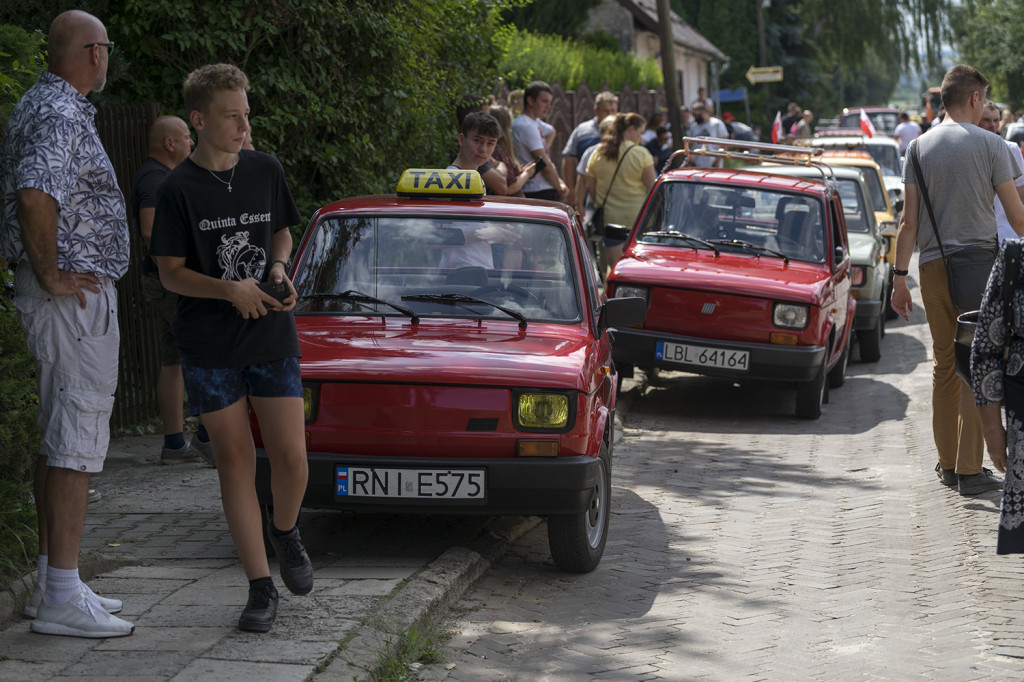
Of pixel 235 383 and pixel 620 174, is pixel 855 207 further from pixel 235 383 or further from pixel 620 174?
pixel 235 383

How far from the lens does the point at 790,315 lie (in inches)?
399

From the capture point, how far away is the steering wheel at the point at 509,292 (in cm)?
659

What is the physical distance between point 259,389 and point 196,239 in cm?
58

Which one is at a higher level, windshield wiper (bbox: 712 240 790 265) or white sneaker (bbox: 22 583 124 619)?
windshield wiper (bbox: 712 240 790 265)

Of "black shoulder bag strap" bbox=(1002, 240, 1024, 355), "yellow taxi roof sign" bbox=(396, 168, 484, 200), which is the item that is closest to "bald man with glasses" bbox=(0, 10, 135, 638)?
"yellow taxi roof sign" bbox=(396, 168, 484, 200)

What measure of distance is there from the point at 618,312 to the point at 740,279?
3.96 meters

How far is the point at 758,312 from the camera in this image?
399 inches

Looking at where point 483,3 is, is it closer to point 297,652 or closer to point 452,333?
point 452,333

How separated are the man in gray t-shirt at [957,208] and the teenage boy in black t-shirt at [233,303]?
12.9 feet

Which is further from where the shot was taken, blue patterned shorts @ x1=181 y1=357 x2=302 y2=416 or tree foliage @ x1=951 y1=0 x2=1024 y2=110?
tree foliage @ x1=951 y1=0 x2=1024 y2=110

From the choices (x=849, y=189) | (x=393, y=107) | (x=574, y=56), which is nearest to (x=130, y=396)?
(x=393, y=107)

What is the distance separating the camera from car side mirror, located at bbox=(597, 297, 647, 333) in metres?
6.55

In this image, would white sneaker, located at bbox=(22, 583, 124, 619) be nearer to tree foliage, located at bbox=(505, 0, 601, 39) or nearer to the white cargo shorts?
the white cargo shorts

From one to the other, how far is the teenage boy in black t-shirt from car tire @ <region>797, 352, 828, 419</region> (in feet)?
20.4
